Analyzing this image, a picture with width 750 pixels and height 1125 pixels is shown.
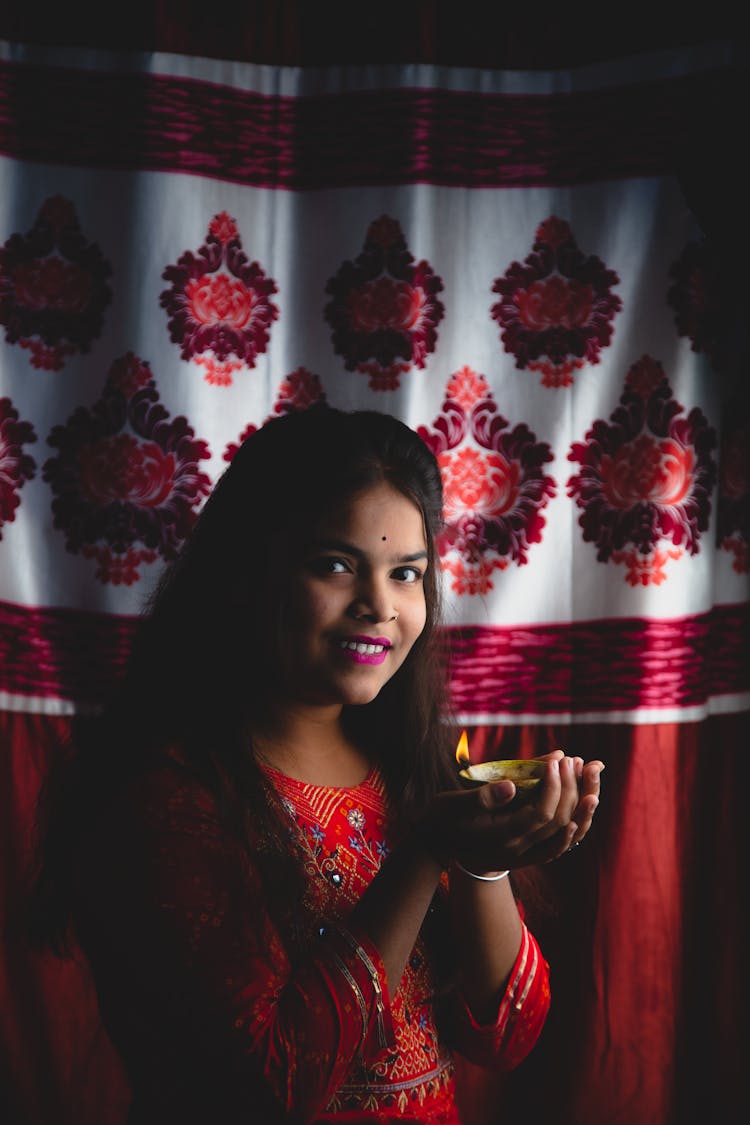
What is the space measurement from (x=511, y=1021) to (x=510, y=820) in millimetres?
375

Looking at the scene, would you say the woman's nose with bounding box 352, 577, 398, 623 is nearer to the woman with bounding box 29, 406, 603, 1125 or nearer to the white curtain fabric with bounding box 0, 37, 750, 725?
the woman with bounding box 29, 406, 603, 1125

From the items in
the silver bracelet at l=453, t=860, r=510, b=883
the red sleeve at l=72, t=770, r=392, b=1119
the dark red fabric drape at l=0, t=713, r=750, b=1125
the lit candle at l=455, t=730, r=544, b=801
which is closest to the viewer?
the red sleeve at l=72, t=770, r=392, b=1119

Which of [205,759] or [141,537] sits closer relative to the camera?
[205,759]

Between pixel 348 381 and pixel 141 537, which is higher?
pixel 348 381

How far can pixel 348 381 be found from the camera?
1.95 m

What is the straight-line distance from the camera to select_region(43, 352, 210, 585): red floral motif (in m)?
1.90

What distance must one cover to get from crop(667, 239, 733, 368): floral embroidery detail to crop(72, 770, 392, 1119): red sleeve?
135cm

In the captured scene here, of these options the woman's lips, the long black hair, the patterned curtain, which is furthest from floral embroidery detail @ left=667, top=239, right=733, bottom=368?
the woman's lips

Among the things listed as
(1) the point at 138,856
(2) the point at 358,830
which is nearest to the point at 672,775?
(2) the point at 358,830

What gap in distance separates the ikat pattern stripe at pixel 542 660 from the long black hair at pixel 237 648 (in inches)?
22.9

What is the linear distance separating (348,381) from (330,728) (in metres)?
0.87

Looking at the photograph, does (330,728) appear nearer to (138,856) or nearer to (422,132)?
(138,856)

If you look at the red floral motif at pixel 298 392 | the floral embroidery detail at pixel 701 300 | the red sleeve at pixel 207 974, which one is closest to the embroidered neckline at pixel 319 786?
the red sleeve at pixel 207 974

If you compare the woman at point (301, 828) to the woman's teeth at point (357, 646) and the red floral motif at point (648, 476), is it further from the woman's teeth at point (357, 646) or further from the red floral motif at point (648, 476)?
the red floral motif at point (648, 476)
